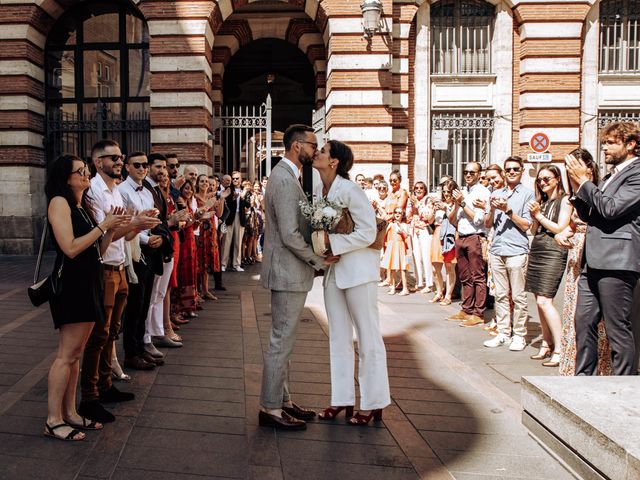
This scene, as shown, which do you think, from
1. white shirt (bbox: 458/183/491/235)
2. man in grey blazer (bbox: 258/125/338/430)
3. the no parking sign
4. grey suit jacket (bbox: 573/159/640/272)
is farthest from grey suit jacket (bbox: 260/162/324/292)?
the no parking sign

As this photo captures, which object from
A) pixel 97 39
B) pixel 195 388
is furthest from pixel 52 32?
pixel 195 388

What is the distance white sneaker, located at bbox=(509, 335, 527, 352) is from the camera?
7.03 metres

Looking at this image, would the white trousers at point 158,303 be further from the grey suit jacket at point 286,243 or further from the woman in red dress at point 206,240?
the grey suit jacket at point 286,243

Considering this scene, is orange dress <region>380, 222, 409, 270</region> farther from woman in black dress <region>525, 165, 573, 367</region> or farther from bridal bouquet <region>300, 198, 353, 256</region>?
bridal bouquet <region>300, 198, 353, 256</region>

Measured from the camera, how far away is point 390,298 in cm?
1071

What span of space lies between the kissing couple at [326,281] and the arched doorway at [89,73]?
14.3 m

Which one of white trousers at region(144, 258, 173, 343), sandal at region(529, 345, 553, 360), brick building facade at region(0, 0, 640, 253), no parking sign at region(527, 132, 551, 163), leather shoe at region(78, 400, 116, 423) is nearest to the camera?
leather shoe at region(78, 400, 116, 423)

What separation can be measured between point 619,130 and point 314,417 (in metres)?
3.10

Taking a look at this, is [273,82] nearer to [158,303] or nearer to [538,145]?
[538,145]

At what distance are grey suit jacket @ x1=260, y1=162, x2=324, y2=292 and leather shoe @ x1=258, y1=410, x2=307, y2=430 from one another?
915 mm

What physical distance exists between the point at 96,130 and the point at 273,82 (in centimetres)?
777

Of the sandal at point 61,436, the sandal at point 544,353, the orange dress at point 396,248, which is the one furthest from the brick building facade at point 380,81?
the sandal at point 61,436

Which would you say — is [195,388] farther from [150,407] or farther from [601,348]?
[601,348]

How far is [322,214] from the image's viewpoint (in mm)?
4367
